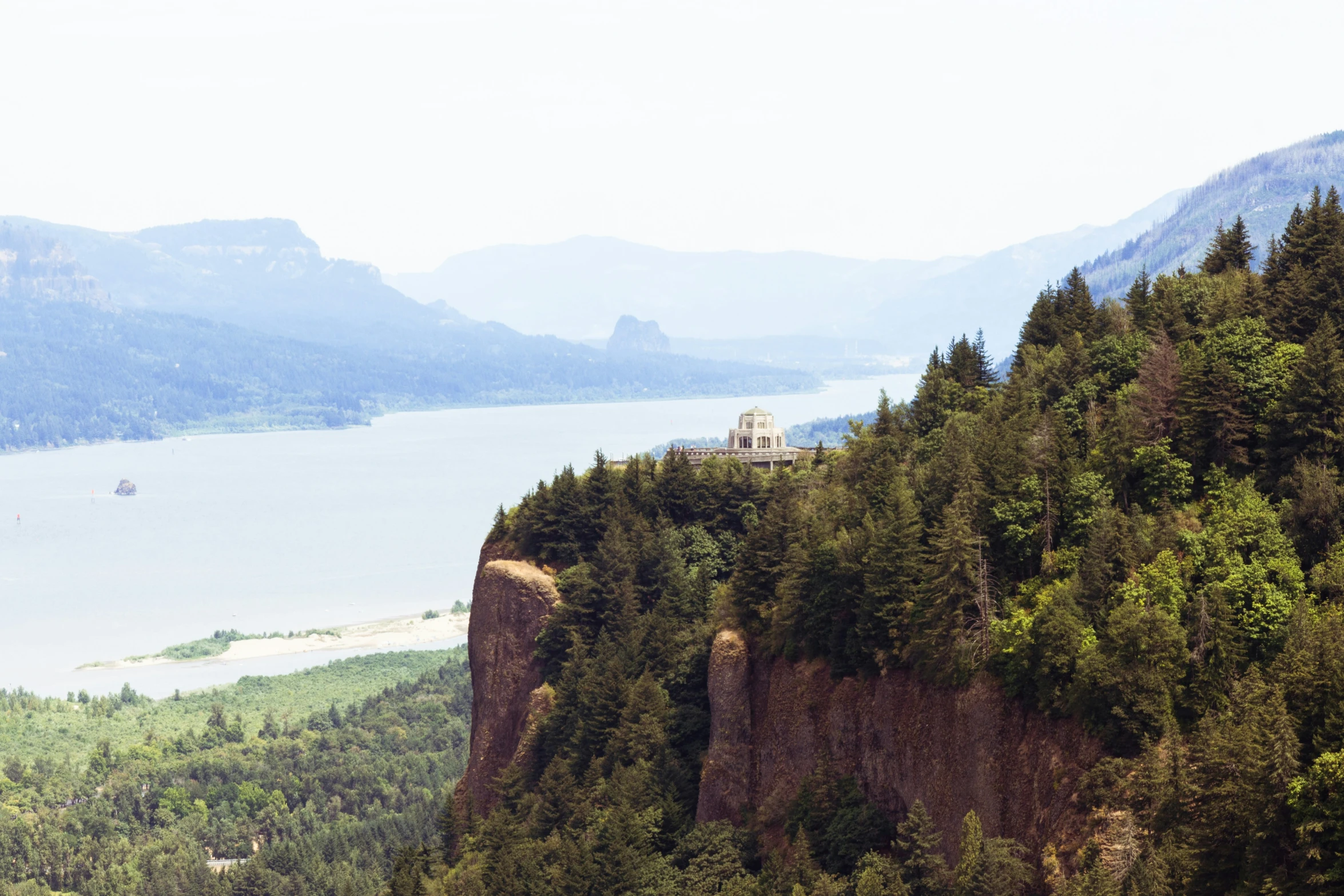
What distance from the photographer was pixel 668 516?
215 feet

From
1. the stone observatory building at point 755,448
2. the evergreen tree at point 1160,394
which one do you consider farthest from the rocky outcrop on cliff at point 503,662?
the evergreen tree at point 1160,394

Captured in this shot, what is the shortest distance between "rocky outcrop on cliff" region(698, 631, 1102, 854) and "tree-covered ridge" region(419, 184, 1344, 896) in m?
0.59

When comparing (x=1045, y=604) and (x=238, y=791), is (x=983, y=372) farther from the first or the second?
(x=238, y=791)

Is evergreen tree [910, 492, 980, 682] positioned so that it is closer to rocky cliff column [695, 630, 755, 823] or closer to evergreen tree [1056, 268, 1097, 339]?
rocky cliff column [695, 630, 755, 823]

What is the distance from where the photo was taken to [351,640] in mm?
161625

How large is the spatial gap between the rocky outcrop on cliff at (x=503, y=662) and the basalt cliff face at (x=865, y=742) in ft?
0.22

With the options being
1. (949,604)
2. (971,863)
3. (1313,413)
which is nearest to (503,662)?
(949,604)

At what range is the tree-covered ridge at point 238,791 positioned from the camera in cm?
8775

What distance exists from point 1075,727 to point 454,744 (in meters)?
86.1

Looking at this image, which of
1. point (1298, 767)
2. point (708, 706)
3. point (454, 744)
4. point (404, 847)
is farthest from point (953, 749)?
point (454, 744)

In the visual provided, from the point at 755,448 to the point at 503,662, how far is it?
18375 mm

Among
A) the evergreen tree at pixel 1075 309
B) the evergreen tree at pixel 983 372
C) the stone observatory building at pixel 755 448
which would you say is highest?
the evergreen tree at pixel 1075 309

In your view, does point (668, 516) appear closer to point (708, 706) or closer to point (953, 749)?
point (708, 706)

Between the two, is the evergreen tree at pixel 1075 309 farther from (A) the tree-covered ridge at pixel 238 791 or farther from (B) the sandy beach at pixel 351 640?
(B) the sandy beach at pixel 351 640
